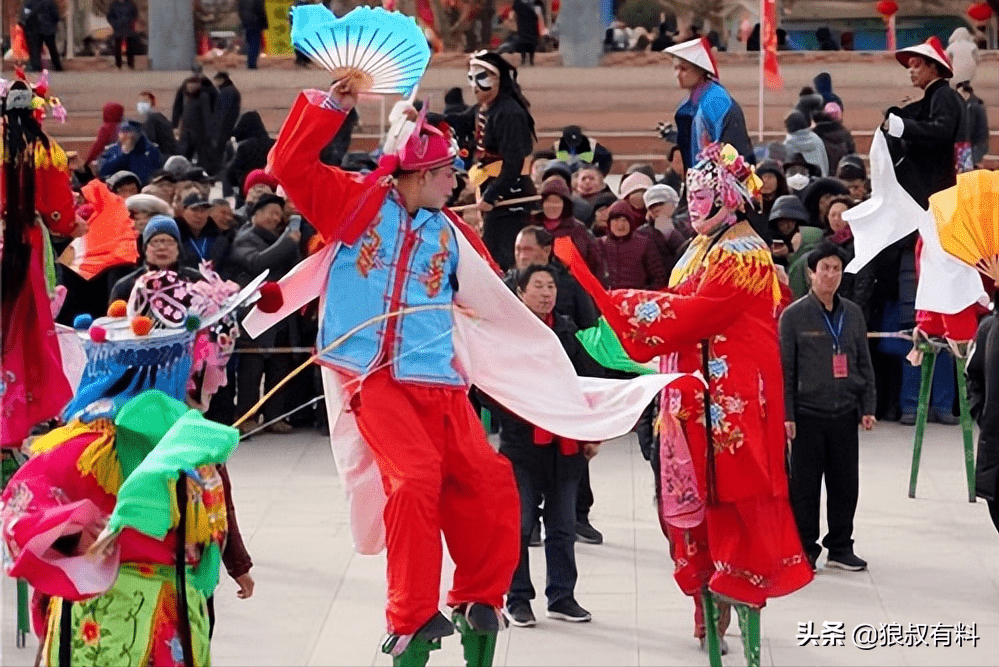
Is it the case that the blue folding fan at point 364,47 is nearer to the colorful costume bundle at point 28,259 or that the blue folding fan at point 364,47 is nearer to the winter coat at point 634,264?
the colorful costume bundle at point 28,259

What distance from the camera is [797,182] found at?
1475 cm

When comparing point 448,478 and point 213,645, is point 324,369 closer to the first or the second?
point 448,478

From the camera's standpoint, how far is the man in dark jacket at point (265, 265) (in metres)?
12.2

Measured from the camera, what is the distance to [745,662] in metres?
8.11

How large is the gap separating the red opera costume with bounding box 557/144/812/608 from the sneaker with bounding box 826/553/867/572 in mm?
1824

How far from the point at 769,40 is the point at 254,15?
11414 mm

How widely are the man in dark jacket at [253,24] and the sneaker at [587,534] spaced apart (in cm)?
1984

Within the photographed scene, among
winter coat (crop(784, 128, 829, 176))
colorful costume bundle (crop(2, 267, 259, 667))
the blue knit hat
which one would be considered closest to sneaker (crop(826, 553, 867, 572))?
the blue knit hat

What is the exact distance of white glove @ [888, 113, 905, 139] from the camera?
1153cm

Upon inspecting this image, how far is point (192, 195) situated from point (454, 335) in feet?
→ 20.0

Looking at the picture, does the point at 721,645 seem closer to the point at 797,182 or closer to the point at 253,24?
the point at 797,182

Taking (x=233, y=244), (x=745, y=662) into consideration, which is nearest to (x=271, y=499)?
(x=233, y=244)

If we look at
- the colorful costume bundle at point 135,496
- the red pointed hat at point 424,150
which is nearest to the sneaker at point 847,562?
the red pointed hat at point 424,150

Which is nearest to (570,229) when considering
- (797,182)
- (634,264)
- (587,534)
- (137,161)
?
(634,264)
